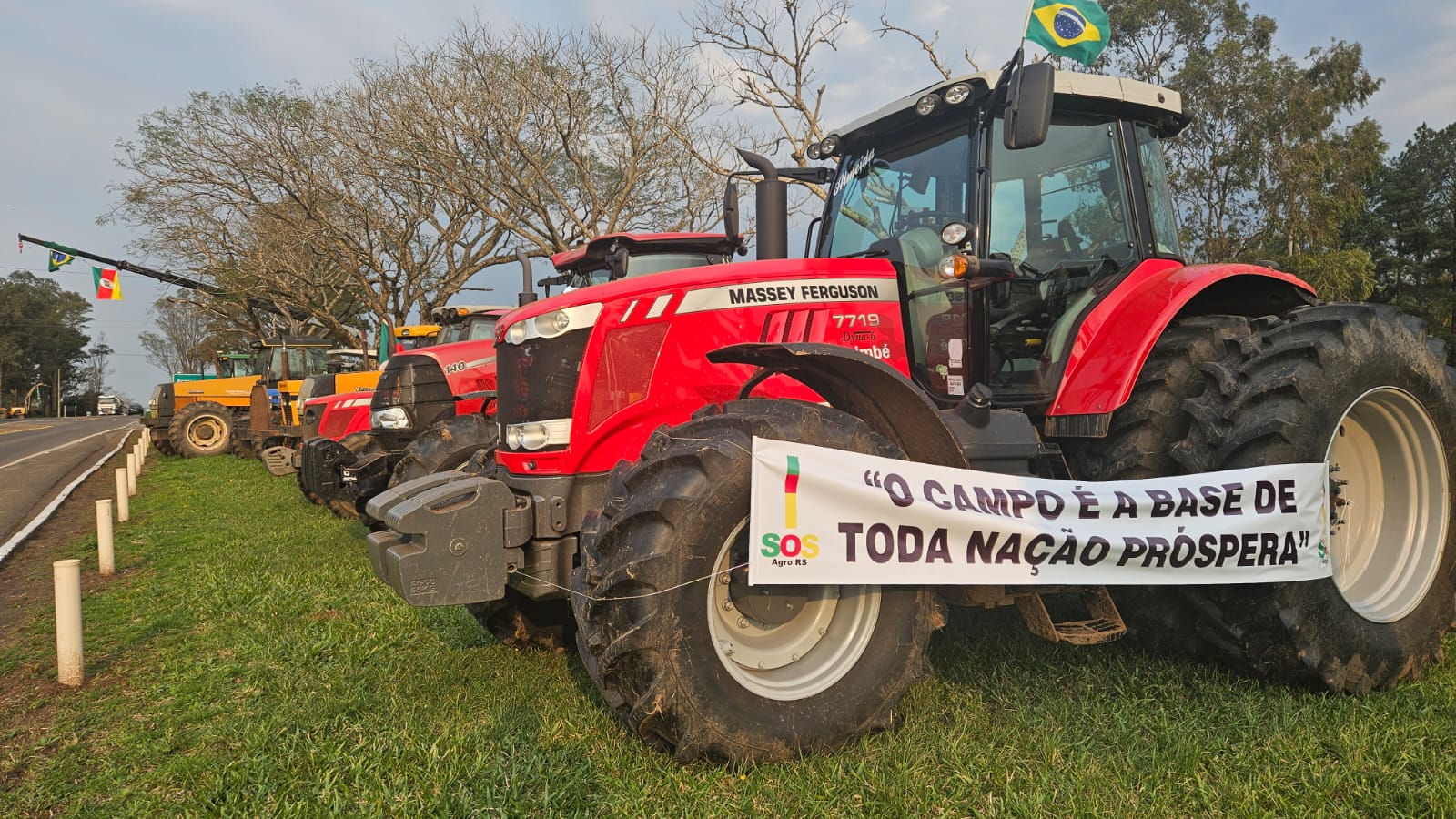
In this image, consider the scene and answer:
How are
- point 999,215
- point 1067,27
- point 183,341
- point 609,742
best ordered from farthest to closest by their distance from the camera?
point 183,341, point 1067,27, point 999,215, point 609,742

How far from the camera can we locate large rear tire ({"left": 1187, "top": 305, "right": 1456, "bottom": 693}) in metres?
3.60

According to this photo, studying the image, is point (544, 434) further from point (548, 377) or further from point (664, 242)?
point (664, 242)

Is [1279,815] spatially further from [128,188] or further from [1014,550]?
[128,188]

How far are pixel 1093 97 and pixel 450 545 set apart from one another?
3.70 meters

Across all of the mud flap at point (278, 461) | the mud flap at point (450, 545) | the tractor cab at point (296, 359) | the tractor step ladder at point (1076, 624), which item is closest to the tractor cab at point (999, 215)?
the tractor step ladder at point (1076, 624)

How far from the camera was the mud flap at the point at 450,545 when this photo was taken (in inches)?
126

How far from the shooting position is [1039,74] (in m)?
3.45

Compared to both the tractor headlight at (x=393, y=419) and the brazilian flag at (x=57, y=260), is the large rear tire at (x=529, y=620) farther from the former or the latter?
the brazilian flag at (x=57, y=260)

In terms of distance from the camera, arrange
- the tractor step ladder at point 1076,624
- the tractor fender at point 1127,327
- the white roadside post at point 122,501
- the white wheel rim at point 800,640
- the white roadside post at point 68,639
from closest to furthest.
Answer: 1. the white wheel rim at point 800,640
2. the tractor step ladder at point 1076,624
3. the tractor fender at point 1127,327
4. the white roadside post at point 68,639
5. the white roadside post at point 122,501

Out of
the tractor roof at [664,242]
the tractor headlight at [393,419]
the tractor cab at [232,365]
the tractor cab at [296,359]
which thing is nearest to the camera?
the tractor roof at [664,242]

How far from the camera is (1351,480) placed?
4250 millimetres

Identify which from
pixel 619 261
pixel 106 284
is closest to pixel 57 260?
pixel 106 284

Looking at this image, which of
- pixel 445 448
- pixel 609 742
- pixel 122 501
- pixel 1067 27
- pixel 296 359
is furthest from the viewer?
pixel 296 359

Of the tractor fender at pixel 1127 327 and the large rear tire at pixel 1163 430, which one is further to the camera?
the tractor fender at pixel 1127 327
